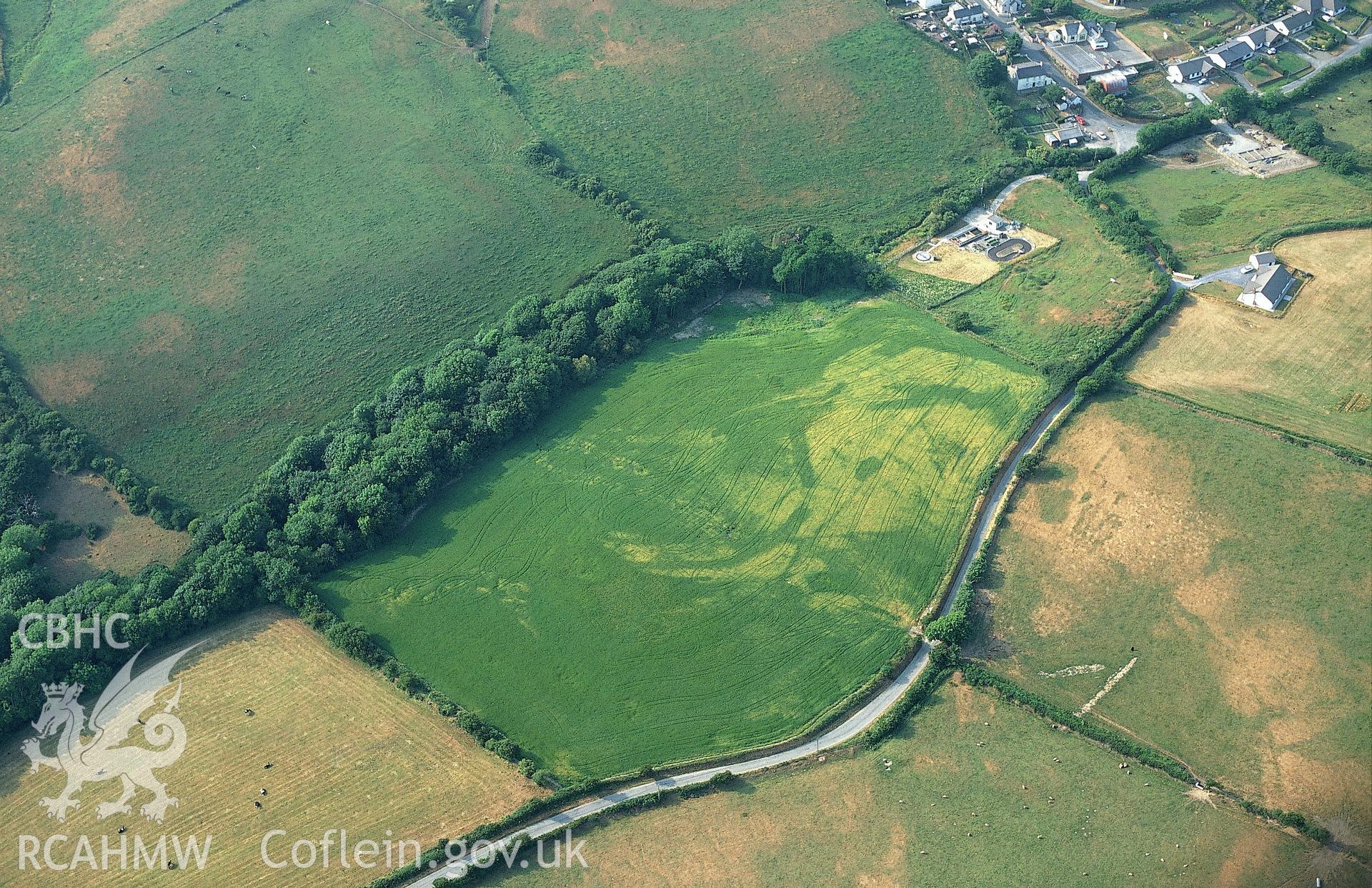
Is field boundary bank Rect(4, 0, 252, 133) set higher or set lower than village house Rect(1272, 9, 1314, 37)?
higher

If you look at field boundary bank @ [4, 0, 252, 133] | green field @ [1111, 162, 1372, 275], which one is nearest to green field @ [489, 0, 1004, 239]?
green field @ [1111, 162, 1372, 275]

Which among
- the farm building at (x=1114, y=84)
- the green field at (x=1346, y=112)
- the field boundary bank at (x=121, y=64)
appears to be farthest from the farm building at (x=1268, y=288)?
the field boundary bank at (x=121, y=64)

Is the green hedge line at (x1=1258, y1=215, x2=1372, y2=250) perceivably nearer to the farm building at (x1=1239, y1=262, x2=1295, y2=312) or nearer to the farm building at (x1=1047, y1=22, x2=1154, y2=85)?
the farm building at (x1=1239, y1=262, x2=1295, y2=312)

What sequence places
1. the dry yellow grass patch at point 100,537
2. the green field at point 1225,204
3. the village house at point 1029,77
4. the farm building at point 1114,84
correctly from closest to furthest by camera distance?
the dry yellow grass patch at point 100,537
the green field at point 1225,204
the farm building at point 1114,84
the village house at point 1029,77

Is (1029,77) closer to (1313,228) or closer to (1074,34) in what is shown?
(1074,34)

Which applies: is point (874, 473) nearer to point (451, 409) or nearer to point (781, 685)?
point (781, 685)

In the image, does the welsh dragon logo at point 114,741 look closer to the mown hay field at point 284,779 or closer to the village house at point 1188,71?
the mown hay field at point 284,779

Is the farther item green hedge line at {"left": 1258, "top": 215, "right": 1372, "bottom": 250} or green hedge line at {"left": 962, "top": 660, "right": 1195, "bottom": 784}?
green hedge line at {"left": 1258, "top": 215, "right": 1372, "bottom": 250}
